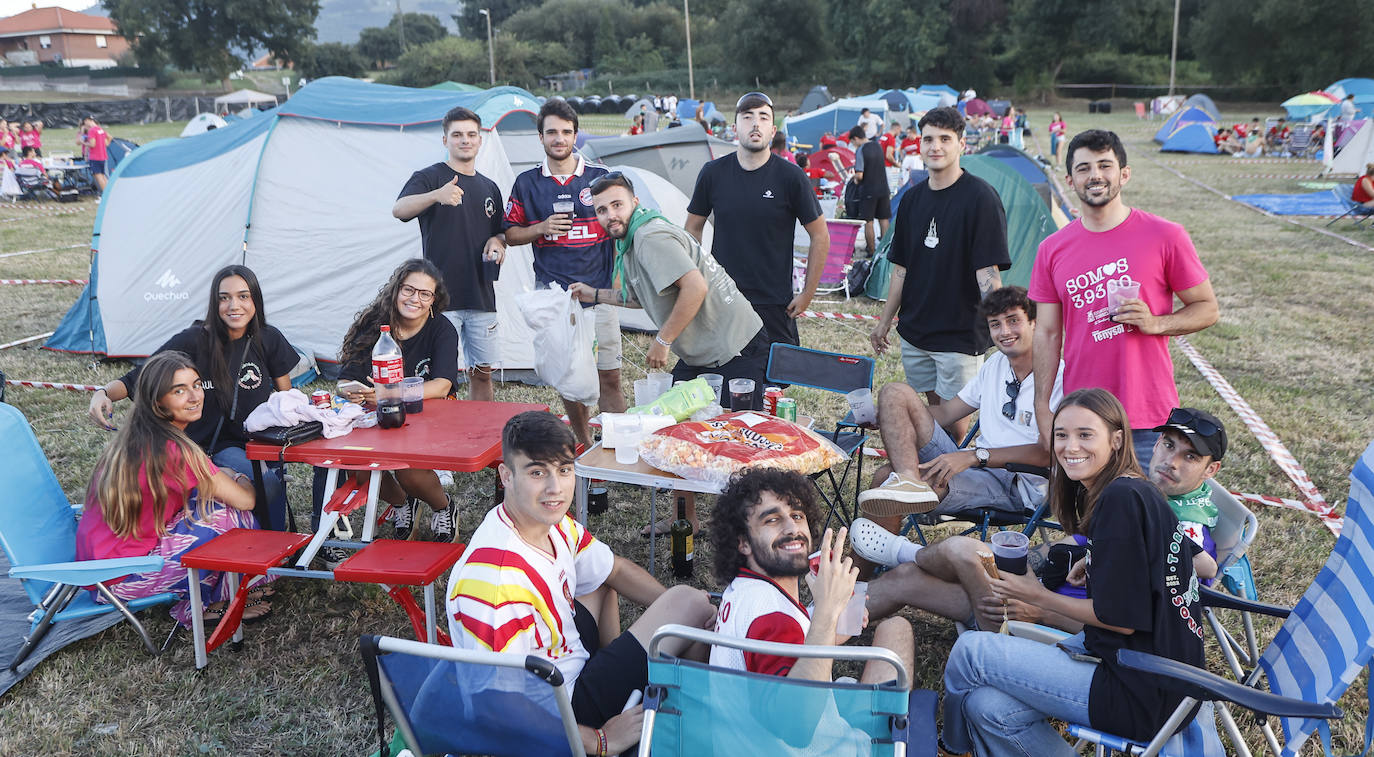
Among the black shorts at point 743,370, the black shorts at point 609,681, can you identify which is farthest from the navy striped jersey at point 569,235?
the black shorts at point 609,681

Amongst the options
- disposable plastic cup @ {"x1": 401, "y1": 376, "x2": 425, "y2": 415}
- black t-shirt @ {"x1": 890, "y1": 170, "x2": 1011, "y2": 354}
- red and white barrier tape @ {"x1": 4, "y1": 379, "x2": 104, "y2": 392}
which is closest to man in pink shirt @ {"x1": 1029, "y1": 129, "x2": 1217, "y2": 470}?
black t-shirt @ {"x1": 890, "y1": 170, "x2": 1011, "y2": 354}

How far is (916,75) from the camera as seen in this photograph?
52.2 meters

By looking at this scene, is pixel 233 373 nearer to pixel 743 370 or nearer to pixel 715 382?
pixel 715 382

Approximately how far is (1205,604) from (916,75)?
5383cm

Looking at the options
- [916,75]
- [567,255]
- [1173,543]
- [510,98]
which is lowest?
[1173,543]

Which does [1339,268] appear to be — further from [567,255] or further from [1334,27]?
[1334,27]

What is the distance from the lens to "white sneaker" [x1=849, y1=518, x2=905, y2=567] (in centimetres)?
345

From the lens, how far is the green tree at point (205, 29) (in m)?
61.8

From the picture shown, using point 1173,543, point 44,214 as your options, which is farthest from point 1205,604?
point 44,214

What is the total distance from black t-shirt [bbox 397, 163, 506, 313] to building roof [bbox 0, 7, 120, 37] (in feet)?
312

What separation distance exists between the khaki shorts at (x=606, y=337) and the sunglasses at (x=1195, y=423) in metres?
2.81

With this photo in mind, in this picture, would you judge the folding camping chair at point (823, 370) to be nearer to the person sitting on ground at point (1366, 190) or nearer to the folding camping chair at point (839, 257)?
the folding camping chair at point (839, 257)

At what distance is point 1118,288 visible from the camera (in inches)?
133

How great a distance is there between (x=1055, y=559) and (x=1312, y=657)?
2.40 feet
